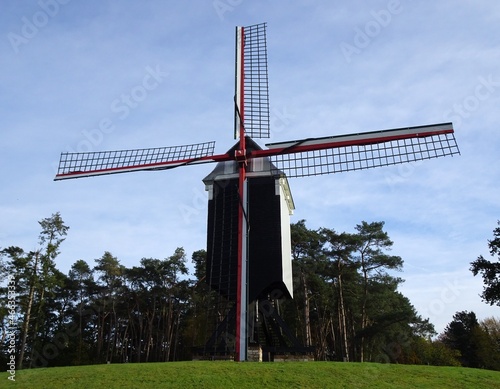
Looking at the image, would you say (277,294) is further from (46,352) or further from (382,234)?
(46,352)

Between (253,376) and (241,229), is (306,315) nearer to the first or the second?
(241,229)

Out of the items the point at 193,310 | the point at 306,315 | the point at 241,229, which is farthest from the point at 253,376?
the point at 193,310

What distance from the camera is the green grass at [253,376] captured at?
530 inches

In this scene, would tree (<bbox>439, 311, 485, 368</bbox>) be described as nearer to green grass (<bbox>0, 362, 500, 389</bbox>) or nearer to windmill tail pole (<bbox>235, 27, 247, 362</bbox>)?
green grass (<bbox>0, 362, 500, 389</bbox>)

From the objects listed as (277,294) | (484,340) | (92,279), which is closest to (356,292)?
(484,340)

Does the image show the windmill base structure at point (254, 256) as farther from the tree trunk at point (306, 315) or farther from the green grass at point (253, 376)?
the tree trunk at point (306, 315)

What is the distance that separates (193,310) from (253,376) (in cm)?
3111

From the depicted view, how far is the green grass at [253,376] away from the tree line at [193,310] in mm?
18017

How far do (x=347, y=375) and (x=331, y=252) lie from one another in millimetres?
24427

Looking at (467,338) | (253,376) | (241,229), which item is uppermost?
(241,229)

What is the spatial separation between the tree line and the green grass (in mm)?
18017

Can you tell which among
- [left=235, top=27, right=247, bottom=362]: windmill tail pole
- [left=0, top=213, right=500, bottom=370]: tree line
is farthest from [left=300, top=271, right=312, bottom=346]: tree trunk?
[left=235, top=27, right=247, bottom=362]: windmill tail pole

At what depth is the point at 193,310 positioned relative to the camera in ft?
144

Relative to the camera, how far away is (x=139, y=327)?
46.5 m
